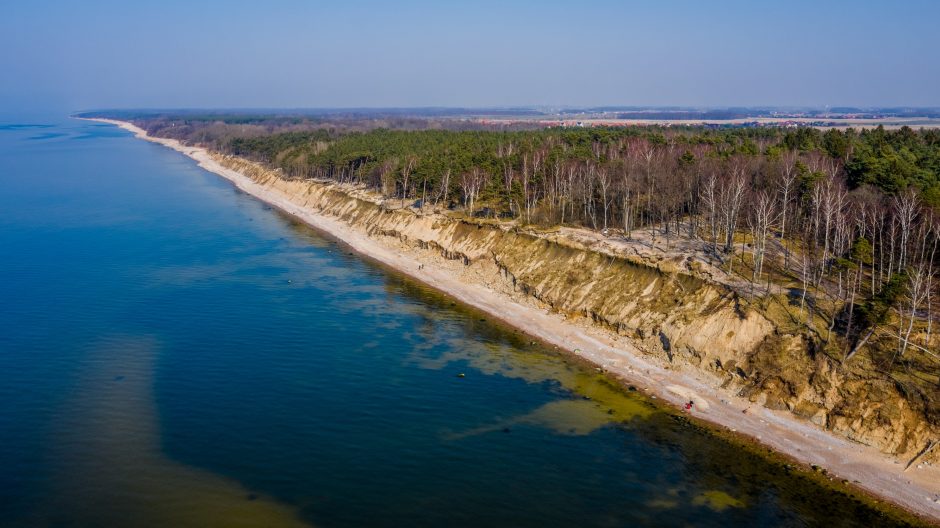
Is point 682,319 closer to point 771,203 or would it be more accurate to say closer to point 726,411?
point 726,411

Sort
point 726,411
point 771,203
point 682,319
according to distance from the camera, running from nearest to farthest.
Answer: point 726,411, point 682,319, point 771,203

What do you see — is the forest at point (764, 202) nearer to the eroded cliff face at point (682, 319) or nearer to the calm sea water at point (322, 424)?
the eroded cliff face at point (682, 319)

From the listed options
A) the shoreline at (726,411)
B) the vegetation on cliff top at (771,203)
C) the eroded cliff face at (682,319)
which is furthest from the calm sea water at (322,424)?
the vegetation on cliff top at (771,203)

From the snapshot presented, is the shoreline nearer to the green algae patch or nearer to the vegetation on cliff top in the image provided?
the green algae patch

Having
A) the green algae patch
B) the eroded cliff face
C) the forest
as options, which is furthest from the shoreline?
the forest

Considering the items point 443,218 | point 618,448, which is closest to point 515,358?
point 618,448

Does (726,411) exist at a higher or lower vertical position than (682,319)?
lower

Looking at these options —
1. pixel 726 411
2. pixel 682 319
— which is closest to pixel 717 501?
pixel 726 411
